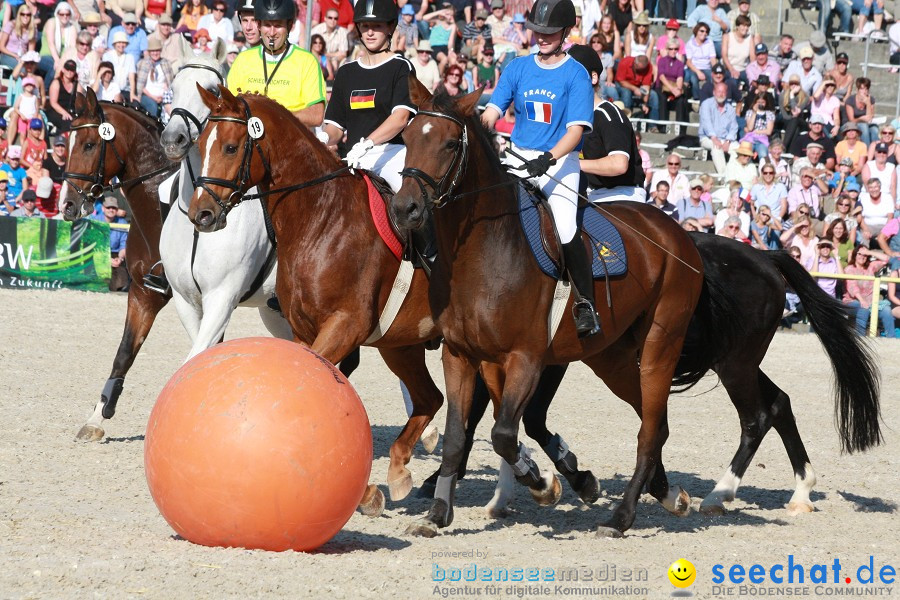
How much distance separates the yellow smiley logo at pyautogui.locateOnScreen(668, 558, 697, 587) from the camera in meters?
5.62

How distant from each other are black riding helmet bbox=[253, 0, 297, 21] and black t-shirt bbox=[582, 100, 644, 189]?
216 centimetres

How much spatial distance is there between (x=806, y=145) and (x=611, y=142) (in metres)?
14.0

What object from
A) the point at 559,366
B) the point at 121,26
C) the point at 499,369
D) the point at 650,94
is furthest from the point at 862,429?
the point at 121,26

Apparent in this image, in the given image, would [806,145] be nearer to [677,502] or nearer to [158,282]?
[677,502]

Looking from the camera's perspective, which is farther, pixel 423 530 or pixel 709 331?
pixel 709 331

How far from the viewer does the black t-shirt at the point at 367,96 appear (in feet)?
26.0

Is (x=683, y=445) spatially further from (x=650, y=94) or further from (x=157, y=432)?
(x=650, y=94)

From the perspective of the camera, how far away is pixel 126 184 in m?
8.88

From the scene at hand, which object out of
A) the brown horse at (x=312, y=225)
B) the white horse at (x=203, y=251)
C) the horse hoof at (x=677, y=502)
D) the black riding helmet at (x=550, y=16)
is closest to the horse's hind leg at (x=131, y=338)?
the white horse at (x=203, y=251)

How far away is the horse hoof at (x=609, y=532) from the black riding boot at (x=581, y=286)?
114cm

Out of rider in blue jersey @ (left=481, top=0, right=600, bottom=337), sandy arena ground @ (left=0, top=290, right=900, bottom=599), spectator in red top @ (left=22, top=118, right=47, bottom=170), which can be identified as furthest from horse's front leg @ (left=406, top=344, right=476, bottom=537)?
spectator in red top @ (left=22, top=118, right=47, bottom=170)

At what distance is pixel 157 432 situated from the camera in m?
5.54

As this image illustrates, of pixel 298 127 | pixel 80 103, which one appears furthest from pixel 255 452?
pixel 80 103

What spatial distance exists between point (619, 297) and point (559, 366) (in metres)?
1.19
